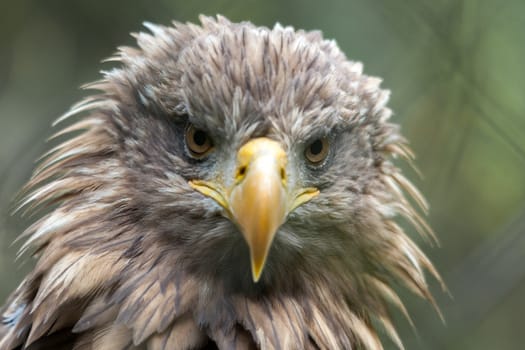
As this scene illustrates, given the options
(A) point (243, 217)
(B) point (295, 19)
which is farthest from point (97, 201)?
(B) point (295, 19)

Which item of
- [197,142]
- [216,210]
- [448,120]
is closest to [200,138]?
[197,142]

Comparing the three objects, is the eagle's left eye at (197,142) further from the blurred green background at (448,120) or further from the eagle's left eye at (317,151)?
the blurred green background at (448,120)

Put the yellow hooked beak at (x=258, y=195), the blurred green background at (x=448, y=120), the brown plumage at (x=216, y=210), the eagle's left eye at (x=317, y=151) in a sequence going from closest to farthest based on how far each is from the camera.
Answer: the yellow hooked beak at (x=258, y=195) → the brown plumage at (x=216, y=210) → the eagle's left eye at (x=317, y=151) → the blurred green background at (x=448, y=120)

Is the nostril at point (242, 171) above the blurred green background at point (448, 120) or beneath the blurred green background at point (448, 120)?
beneath

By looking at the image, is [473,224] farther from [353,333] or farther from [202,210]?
[202,210]

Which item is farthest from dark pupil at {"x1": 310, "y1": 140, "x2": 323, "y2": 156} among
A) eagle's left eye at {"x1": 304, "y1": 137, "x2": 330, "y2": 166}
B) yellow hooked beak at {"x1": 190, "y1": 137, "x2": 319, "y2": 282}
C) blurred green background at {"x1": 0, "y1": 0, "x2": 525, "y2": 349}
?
blurred green background at {"x1": 0, "y1": 0, "x2": 525, "y2": 349}

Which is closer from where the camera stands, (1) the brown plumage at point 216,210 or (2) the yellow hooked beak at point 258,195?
(2) the yellow hooked beak at point 258,195

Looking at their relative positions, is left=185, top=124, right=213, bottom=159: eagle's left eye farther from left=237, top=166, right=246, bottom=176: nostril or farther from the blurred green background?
the blurred green background

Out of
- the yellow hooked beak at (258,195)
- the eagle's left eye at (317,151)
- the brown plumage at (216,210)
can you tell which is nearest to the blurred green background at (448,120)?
the brown plumage at (216,210)
